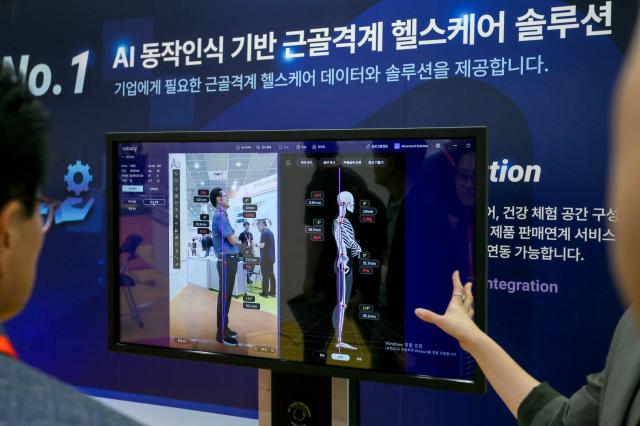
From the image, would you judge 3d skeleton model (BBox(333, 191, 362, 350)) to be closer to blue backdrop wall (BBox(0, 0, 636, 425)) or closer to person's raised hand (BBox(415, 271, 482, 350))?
person's raised hand (BBox(415, 271, 482, 350))

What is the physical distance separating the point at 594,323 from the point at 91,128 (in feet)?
6.48

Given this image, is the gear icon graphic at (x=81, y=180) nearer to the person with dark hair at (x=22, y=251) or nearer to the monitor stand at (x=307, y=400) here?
the monitor stand at (x=307, y=400)

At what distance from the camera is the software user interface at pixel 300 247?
1271 mm

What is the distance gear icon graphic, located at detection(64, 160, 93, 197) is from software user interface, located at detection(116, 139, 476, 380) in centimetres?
111

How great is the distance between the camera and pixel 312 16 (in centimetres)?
217

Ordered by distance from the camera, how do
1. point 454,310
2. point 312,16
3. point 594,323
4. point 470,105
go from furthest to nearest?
point 312,16
point 470,105
point 594,323
point 454,310

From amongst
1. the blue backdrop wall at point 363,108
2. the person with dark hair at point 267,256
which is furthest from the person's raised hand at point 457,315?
the blue backdrop wall at point 363,108

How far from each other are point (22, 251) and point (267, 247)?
82 cm

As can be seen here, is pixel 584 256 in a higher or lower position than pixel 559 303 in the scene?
higher

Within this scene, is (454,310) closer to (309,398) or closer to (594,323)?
(309,398)

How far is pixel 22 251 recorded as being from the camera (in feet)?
1.88

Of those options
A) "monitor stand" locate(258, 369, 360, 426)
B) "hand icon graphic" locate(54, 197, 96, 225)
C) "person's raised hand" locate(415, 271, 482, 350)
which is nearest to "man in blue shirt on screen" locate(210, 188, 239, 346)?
"monitor stand" locate(258, 369, 360, 426)

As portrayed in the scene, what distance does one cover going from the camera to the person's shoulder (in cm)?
46

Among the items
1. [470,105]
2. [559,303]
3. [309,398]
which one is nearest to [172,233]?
[309,398]
